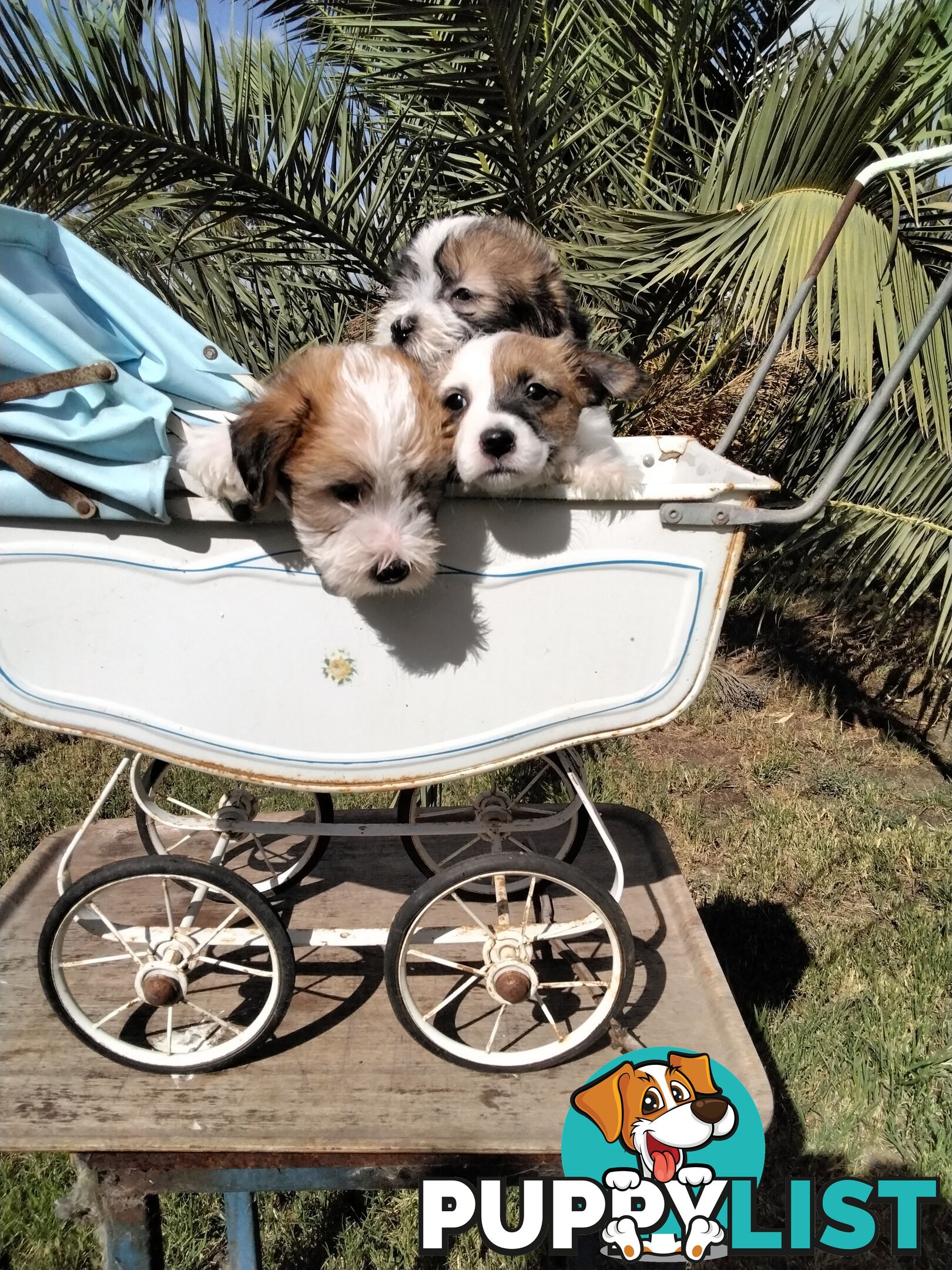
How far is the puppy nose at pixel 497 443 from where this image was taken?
1.49 m

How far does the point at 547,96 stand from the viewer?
279cm

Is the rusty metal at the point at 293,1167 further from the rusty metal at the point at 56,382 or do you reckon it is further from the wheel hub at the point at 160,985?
the rusty metal at the point at 56,382

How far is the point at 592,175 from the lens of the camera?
3105mm

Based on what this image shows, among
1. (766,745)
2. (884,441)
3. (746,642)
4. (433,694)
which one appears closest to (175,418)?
(433,694)

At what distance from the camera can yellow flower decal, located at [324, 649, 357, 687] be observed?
1.71m

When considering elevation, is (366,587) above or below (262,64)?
below

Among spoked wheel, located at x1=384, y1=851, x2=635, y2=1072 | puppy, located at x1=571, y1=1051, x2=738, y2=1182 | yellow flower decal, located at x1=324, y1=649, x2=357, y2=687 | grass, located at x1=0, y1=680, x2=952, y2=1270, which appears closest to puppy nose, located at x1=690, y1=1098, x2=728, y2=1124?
puppy, located at x1=571, y1=1051, x2=738, y2=1182

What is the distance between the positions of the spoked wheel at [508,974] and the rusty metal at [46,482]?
3.21ft

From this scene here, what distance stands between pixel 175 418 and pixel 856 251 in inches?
70.3

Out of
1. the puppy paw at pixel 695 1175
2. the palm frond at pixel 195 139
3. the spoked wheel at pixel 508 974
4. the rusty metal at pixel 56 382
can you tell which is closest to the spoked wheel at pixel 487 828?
the spoked wheel at pixel 508 974

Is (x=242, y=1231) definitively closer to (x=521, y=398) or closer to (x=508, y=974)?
(x=508, y=974)

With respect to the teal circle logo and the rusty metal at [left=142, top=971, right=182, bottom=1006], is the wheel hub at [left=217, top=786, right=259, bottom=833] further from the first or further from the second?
the teal circle logo

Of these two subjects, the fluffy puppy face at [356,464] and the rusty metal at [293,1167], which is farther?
the rusty metal at [293,1167]

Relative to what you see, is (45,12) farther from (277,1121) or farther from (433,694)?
(277,1121)
